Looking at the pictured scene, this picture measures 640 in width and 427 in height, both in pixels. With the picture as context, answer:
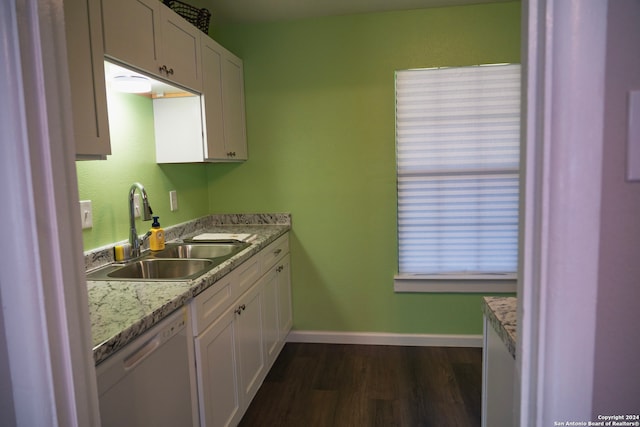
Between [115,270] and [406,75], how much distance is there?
2.23m

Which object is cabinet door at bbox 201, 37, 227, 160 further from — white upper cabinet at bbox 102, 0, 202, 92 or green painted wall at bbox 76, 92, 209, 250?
green painted wall at bbox 76, 92, 209, 250

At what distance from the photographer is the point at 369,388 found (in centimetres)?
248

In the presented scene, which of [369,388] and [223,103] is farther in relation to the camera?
[223,103]

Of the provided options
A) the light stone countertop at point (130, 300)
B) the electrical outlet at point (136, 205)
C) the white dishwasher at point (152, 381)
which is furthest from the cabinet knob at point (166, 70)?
the white dishwasher at point (152, 381)

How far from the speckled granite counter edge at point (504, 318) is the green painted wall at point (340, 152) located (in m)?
1.75

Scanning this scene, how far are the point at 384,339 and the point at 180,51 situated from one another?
2351mm

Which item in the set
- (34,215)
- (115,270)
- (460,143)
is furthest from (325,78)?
(34,215)

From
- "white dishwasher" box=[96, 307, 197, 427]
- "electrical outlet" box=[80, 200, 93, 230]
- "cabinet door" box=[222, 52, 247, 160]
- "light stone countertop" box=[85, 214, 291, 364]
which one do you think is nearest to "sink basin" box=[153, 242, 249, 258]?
"light stone countertop" box=[85, 214, 291, 364]

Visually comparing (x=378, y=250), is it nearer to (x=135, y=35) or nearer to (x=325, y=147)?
(x=325, y=147)

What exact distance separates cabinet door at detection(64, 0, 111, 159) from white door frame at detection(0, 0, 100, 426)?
752mm

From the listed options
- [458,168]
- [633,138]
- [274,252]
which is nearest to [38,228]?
[633,138]

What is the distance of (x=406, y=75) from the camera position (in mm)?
2920

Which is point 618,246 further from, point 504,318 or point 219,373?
point 219,373

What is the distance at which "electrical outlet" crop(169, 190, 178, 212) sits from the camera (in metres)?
2.62
